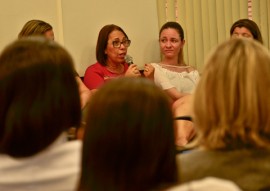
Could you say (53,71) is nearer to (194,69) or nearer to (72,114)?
(72,114)

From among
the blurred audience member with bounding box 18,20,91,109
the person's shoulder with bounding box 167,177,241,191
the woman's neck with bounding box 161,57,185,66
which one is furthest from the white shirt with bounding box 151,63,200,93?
the person's shoulder with bounding box 167,177,241,191

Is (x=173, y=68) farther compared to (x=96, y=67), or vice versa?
(x=173, y=68)

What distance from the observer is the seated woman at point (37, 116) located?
1308 millimetres

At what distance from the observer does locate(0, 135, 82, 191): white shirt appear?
1346 millimetres

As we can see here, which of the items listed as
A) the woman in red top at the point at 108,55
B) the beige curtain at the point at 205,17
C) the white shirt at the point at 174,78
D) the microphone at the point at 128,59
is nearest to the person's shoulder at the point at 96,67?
the woman in red top at the point at 108,55

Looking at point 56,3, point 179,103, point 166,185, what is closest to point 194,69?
point 179,103

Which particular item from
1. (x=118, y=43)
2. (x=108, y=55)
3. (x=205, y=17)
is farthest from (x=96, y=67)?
(x=205, y=17)

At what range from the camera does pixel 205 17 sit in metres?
4.51

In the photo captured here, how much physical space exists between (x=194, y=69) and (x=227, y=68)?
3080mm

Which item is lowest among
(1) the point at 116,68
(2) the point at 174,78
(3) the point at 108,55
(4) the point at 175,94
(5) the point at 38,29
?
(4) the point at 175,94

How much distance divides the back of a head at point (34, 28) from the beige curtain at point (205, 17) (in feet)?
4.25

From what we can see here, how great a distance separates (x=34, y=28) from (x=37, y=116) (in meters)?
2.42

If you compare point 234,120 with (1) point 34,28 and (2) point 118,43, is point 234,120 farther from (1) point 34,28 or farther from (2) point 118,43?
(2) point 118,43

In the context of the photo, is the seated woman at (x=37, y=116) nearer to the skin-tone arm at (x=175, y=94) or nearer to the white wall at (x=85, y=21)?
the white wall at (x=85, y=21)
